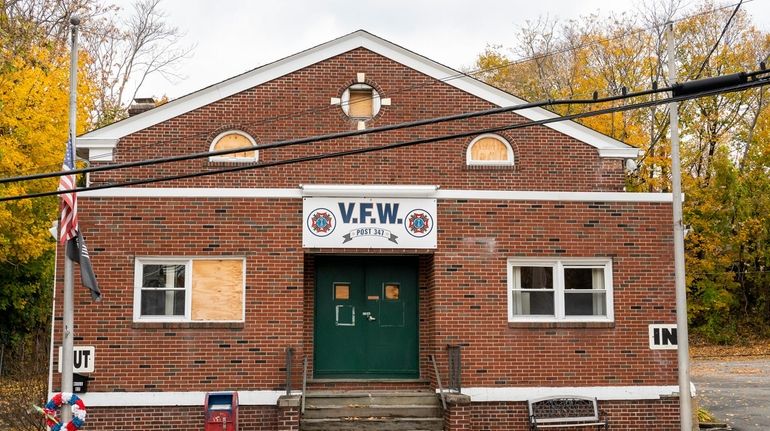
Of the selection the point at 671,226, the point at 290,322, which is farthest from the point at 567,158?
the point at 290,322

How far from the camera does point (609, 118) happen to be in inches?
1340

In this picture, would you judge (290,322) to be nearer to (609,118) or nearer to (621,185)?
(621,185)

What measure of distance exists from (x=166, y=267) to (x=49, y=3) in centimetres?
1941

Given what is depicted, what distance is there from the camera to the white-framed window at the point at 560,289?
49.9 ft

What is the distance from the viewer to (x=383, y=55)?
15469 mm

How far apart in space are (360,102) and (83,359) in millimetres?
6465

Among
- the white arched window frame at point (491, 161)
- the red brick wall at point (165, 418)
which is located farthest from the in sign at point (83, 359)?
the white arched window frame at point (491, 161)

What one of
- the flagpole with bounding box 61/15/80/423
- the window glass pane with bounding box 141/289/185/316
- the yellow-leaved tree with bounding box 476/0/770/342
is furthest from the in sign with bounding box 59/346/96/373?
the yellow-leaved tree with bounding box 476/0/770/342

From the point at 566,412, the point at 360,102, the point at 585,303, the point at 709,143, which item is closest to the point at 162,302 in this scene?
the point at 360,102

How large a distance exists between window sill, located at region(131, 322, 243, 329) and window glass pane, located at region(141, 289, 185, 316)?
255 millimetres

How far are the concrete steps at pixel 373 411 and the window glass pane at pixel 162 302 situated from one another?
271cm

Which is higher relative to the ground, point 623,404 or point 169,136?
point 169,136

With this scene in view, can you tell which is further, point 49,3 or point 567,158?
point 49,3

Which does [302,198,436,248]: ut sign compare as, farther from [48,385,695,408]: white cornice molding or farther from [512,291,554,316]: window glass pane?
[48,385,695,408]: white cornice molding
